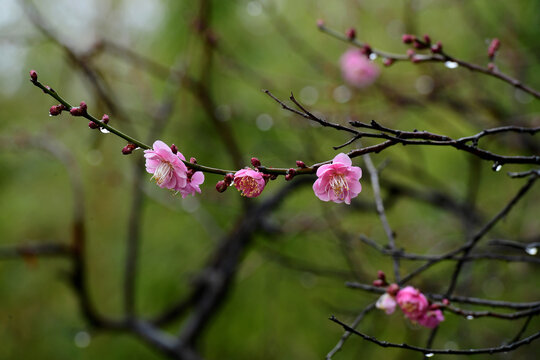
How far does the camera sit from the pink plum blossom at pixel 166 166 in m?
0.67

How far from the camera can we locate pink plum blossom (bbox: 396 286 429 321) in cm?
84

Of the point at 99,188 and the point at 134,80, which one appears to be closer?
the point at 134,80

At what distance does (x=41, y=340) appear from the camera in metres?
2.39

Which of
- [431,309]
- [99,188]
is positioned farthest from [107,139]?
[431,309]

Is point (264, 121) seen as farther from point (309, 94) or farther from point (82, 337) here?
point (82, 337)

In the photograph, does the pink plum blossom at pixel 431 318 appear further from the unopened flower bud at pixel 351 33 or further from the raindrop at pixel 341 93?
the raindrop at pixel 341 93

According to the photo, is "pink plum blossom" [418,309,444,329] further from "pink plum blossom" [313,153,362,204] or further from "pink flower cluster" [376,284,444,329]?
"pink plum blossom" [313,153,362,204]

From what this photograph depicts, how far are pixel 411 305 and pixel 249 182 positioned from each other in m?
0.39

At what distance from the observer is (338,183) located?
706mm

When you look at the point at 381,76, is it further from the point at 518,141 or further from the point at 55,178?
the point at 55,178

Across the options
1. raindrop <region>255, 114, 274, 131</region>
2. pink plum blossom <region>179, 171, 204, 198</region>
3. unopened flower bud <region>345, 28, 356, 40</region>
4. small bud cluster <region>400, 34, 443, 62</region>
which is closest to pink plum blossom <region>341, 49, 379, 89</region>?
raindrop <region>255, 114, 274, 131</region>

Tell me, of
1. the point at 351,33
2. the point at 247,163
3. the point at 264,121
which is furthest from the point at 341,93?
the point at 351,33

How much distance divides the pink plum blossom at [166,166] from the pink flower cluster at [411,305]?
1.42ft

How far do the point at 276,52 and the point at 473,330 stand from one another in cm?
178
